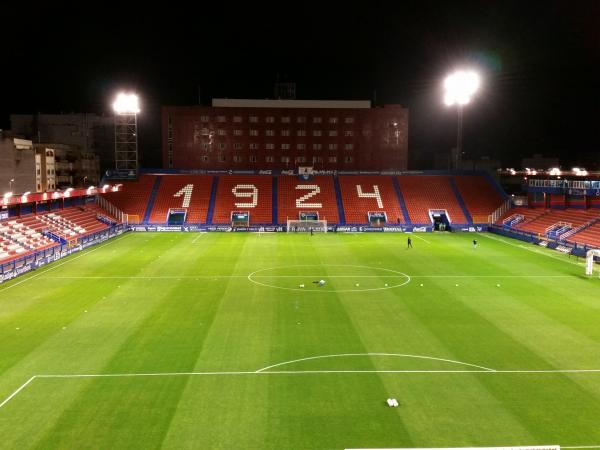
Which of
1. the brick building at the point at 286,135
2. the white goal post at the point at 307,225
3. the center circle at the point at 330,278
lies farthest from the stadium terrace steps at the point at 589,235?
the brick building at the point at 286,135

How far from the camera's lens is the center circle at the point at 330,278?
3034cm

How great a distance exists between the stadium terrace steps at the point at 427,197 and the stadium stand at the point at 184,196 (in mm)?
25992

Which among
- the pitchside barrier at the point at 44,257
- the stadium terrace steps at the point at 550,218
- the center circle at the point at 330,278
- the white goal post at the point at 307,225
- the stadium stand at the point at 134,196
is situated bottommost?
the center circle at the point at 330,278

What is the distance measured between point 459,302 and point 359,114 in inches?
2547

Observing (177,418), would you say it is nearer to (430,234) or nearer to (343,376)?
(343,376)

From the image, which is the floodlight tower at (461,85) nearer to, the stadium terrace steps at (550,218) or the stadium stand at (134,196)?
the stadium terrace steps at (550,218)

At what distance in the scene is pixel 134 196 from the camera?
66938mm

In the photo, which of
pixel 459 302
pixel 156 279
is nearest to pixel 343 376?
pixel 459 302

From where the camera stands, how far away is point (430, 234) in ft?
192

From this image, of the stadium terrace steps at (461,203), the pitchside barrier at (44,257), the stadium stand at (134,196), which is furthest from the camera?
the stadium stand at (134,196)

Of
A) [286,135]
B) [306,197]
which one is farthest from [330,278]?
[286,135]

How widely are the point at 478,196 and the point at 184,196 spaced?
38.5m

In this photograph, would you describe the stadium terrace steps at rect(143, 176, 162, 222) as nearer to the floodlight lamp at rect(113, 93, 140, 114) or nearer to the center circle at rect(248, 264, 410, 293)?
the floodlight lamp at rect(113, 93, 140, 114)

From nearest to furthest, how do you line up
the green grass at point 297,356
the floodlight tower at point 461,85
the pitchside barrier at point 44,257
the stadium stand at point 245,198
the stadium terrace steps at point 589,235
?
the green grass at point 297,356, the pitchside barrier at point 44,257, the stadium terrace steps at point 589,235, the floodlight tower at point 461,85, the stadium stand at point 245,198
